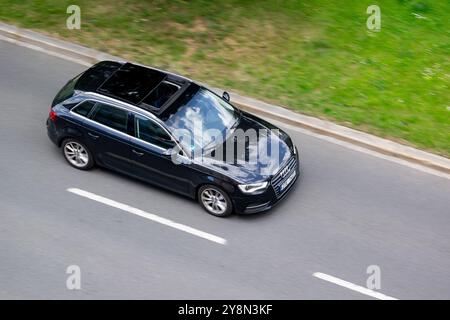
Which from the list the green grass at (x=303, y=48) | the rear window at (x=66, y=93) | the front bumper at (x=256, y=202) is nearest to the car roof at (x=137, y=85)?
the rear window at (x=66, y=93)

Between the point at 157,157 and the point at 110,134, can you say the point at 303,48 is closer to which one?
the point at 157,157

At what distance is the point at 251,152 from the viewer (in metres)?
12.1

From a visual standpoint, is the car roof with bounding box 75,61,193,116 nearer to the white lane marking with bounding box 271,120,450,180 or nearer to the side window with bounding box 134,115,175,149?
the side window with bounding box 134,115,175,149

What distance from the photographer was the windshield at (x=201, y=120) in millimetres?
11906

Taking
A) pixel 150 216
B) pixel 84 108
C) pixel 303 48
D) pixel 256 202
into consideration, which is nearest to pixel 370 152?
pixel 256 202

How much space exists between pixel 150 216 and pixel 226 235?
1380mm

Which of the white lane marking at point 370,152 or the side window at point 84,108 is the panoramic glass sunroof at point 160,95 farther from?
the white lane marking at point 370,152

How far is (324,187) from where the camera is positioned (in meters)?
Answer: 12.8

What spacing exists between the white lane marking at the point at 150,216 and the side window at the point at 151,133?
1225mm

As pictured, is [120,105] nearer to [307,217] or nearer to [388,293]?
[307,217]

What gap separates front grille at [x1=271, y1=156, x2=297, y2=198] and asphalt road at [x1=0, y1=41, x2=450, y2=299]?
0.49 m

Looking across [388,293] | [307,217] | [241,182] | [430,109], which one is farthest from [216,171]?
[430,109]

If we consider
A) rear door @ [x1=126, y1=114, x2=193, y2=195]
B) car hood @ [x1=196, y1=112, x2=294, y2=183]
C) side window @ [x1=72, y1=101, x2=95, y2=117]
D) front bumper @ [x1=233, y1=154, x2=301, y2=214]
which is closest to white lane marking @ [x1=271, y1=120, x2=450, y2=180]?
car hood @ [x1=196, y1=112, x2=294, y2=183]

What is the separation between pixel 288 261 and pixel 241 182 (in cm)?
152
